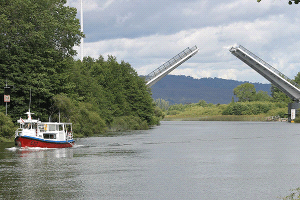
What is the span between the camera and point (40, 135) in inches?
1029

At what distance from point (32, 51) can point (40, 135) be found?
9.19m

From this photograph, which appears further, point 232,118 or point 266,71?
point 232,118

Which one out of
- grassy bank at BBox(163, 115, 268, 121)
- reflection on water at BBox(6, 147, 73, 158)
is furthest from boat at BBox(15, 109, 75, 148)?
grassy bank at BBox(163, 115, 268, 121)

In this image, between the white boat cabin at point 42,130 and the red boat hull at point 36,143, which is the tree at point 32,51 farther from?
the red boat hull at point 36,143

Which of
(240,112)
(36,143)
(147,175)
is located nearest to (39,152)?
(36,143)

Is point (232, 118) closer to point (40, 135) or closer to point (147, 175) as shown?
point (40, 135)

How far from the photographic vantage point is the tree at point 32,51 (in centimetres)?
3102

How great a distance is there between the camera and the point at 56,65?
112 ft

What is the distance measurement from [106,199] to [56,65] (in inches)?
967

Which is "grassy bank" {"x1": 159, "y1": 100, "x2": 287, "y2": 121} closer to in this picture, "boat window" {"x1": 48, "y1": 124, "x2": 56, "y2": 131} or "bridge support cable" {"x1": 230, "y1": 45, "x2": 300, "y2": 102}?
"bridge support cable" {"x1": 230, "y1": 45, "x2": 300, "y2": 102}

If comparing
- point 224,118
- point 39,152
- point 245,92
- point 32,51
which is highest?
point 245,92

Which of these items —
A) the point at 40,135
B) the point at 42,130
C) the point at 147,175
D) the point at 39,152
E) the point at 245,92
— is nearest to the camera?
the point at 147,175

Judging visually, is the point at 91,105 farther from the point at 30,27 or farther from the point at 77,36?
the point at 30,27

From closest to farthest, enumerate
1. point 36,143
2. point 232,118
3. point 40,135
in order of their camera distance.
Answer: point 36,143 < point 40,135 < point 232,118
